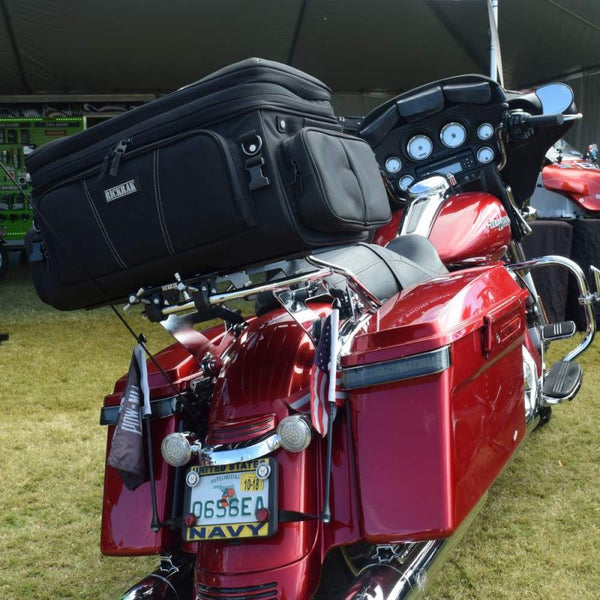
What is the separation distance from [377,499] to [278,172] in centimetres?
68

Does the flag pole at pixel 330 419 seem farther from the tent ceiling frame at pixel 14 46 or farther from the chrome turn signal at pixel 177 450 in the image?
the tent ceiling frame at pixel 14 46

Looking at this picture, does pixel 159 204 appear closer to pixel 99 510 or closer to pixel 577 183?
pixel 99 510

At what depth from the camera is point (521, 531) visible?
2.45m

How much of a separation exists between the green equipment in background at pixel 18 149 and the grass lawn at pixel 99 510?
22.3ft

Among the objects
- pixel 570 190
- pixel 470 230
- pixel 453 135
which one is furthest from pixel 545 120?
pixel 570 190

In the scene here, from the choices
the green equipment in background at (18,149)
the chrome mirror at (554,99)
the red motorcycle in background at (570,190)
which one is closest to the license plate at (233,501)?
the chrome mirror at (554,99)

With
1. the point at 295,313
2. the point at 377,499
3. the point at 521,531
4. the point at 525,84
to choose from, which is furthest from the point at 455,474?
the point at 525,84

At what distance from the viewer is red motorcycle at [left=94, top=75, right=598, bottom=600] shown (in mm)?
1438

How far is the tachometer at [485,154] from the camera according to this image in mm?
2787

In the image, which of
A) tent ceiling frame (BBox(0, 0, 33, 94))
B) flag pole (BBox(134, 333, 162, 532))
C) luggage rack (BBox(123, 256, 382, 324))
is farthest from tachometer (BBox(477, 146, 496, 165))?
tent ceiling frame (BBox(0, 0, 33, 94))

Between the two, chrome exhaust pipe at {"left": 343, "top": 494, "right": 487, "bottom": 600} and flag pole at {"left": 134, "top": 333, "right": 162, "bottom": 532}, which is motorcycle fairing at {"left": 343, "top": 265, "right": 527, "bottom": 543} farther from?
flag pole at {"left": 134, "top": 333, "right": 162, "bottom": 532}

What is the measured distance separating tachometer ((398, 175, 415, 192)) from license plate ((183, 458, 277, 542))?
172 cm

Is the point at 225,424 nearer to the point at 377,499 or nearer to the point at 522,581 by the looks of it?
the point at 377,499

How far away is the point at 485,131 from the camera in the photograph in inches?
109
